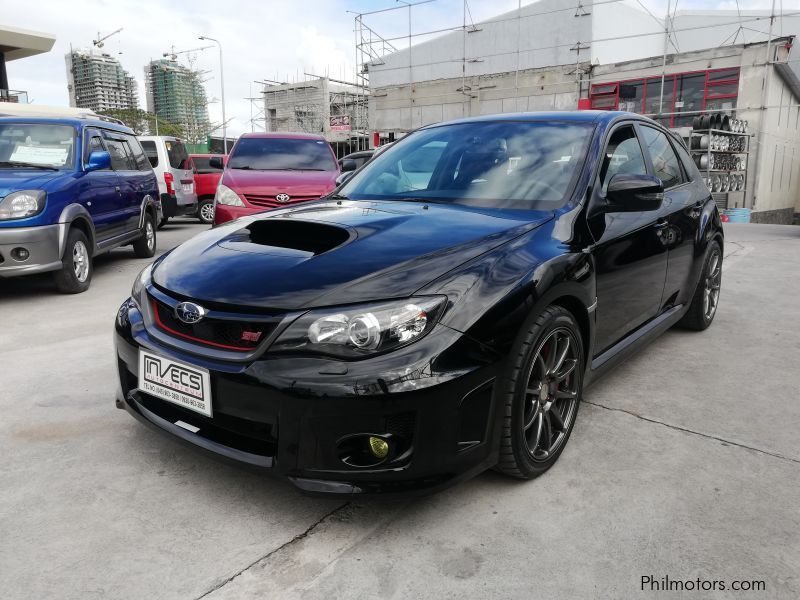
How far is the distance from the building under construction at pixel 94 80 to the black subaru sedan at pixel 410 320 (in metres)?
57.9

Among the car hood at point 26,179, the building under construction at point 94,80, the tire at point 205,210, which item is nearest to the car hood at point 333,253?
the car hood at point 26,179

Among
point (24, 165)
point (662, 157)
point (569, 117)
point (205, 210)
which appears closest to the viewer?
point (569, 117)

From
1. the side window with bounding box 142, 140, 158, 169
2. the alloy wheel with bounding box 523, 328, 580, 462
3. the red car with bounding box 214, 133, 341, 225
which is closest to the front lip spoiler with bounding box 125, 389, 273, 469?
the alloy wheel with bounding box 523, 328, 580, 462

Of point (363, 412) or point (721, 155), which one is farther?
point (721, 155)

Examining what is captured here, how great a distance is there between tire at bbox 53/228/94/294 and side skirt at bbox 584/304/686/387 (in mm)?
4890

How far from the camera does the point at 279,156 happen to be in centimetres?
884

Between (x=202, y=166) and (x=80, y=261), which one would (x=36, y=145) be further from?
(x=202, y=166)

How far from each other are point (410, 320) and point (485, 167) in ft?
4.58

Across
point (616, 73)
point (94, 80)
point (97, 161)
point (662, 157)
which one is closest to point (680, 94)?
point (616, 73)

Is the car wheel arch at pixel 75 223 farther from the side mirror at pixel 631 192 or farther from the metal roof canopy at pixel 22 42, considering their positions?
the metal roof canopy at pixel 22 42

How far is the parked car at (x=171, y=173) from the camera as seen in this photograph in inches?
456

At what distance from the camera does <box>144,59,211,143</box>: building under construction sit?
48.7 metres

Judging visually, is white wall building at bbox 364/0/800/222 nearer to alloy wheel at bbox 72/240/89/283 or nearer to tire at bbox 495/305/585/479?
alloy wheel at bbox 72/240/89/283

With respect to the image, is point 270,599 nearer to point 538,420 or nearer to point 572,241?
point 538,420
